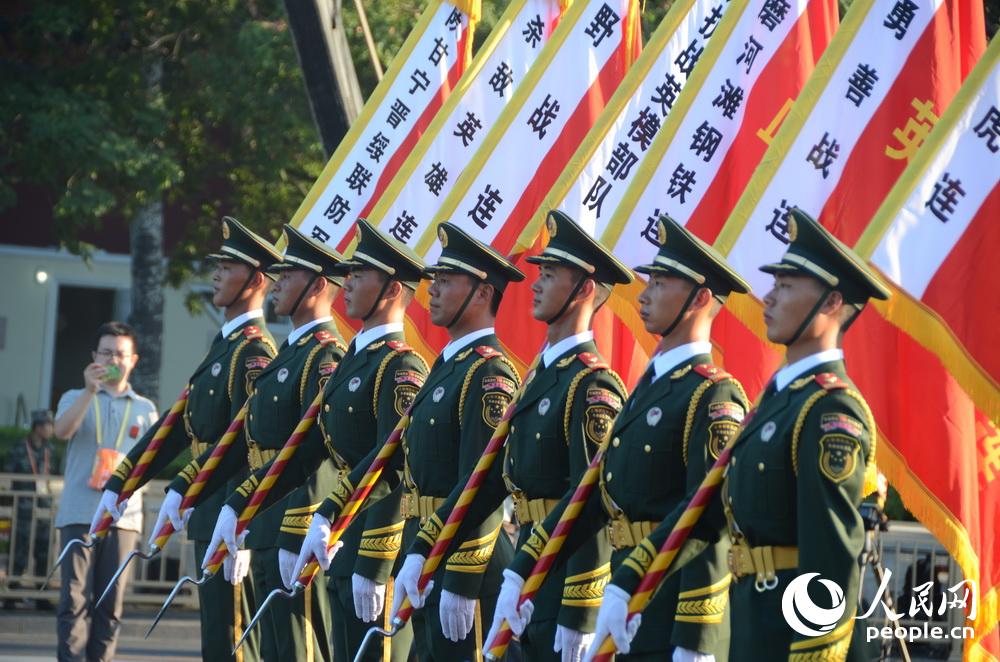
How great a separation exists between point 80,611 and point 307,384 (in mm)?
2282

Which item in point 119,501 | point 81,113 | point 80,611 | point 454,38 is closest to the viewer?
point 119,501

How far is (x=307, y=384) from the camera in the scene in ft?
25.7

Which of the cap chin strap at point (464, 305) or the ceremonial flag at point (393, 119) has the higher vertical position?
the ceremonial flag at point (393, 119)

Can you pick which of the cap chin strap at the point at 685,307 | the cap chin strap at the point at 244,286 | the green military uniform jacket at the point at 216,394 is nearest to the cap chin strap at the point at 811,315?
the cap chin strap at the point at 685,307

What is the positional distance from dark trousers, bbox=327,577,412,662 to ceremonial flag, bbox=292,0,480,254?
3.37m

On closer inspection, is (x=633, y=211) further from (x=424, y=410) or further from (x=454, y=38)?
(x=454, y=38)

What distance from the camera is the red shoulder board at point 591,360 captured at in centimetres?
612

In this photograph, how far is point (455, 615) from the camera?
6.22m

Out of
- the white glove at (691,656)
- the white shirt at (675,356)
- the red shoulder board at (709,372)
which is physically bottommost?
the white glove at (691,656)

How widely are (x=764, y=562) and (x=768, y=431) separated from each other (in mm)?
350

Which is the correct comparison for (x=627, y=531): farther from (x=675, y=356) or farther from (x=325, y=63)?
(x=325, y=63)

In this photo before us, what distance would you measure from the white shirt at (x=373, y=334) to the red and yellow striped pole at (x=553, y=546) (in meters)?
1.91

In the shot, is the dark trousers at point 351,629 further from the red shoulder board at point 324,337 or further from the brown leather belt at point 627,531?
the brown leather belt at point 627,531

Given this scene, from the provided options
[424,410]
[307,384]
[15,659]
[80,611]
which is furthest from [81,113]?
[424,410]
